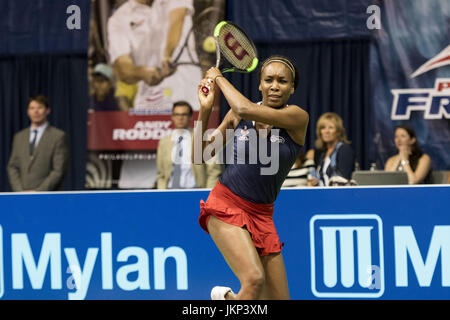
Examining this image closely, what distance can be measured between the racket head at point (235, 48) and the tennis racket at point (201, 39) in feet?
16.8

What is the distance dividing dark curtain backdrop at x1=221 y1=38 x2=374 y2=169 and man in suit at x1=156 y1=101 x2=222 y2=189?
6.87 ft

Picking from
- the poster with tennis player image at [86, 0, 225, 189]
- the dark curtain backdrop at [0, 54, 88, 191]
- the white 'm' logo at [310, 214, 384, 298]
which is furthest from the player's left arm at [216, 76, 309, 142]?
the dark curtain backdrop at [0, 54, 88, 191]

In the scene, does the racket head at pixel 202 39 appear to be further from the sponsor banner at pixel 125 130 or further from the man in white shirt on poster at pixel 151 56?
the sponsor banner at pixel 125 130

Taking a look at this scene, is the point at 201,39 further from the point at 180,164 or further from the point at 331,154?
the point at 331,154

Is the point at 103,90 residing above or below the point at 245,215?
above

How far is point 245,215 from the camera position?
4.19 m

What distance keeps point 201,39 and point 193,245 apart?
426 centimetres

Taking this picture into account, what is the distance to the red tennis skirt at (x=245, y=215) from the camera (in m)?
4.16

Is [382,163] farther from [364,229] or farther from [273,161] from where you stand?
[273,161]

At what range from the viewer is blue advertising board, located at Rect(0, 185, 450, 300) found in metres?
5.63

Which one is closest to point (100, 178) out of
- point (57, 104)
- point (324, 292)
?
point (57, 104)

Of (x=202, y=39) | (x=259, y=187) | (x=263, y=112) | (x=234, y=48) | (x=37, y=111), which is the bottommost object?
(x=259, y=187)

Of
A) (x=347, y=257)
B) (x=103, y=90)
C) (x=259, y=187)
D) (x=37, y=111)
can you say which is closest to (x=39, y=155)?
(x=37, y=111)

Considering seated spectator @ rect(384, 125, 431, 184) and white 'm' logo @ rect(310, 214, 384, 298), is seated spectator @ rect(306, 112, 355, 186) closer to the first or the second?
seated spectator @ rect(384, 125, 431, 184)
